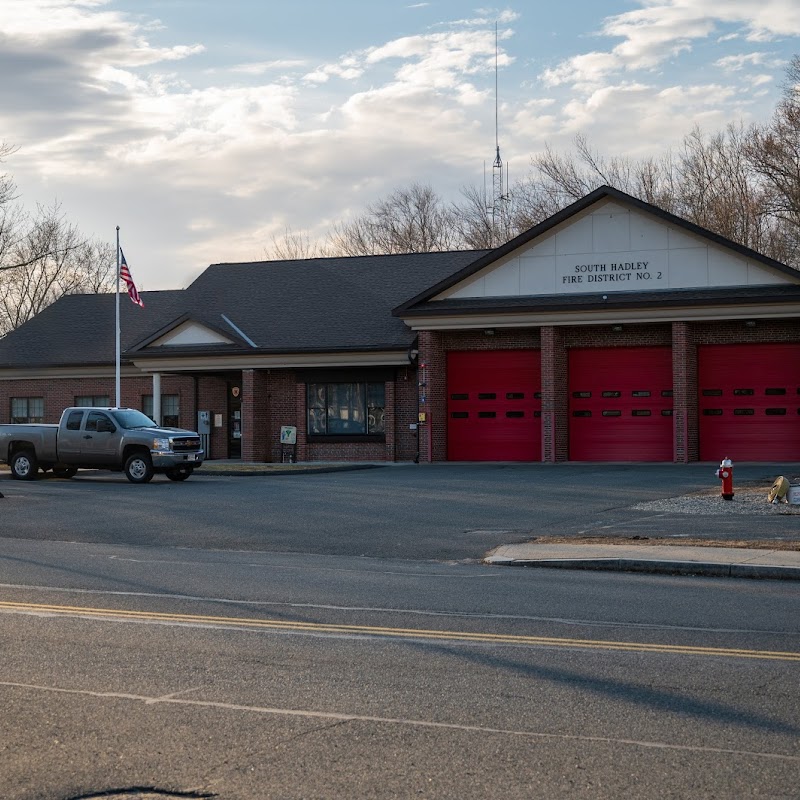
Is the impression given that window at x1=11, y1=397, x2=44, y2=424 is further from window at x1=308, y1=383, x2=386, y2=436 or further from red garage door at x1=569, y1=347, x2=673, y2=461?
red garage door at x1=569, y1=347, x2=673, y2=461

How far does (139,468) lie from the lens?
97.5 ft

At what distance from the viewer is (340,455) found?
39094 mm

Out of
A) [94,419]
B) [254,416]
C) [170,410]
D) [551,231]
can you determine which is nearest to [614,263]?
[551,231]

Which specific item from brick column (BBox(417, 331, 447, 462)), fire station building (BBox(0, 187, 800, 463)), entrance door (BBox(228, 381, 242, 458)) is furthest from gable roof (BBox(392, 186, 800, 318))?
entrance door (BBox(228, 381, 242, 458))

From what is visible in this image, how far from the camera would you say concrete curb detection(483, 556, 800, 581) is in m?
13.4

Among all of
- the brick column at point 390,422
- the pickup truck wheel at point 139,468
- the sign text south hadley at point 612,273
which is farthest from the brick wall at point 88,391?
the sign text south hadley at point 612,273

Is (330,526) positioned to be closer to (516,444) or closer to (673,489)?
(673,489)

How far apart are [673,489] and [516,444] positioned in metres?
12.7

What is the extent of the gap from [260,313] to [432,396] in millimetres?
8328

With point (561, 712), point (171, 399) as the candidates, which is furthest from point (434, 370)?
point (561, 712)

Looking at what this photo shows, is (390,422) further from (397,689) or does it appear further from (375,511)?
(397,689)

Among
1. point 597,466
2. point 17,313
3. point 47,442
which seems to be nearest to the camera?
point 47,442

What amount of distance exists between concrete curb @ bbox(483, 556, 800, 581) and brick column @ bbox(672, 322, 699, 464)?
20.1 m

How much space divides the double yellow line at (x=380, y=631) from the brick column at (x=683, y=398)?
25.7 m
